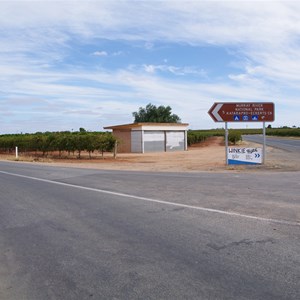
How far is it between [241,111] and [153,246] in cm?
1536

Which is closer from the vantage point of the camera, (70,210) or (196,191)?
(70,210)

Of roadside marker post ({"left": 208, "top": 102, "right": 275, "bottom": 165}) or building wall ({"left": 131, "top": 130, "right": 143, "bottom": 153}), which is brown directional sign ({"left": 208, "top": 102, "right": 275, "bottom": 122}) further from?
building wall ({"left": 131, "top": 130, "right": 143, "bottom": 153})

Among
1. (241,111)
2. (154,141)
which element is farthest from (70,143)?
(241,111)

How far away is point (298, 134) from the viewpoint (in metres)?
102

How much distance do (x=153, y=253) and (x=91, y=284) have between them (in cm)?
128

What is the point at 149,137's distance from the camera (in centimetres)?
3906

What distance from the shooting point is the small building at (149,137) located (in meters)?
38.5

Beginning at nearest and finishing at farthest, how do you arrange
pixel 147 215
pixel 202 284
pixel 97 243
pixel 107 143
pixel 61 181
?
pixel 202 284 < pixel 97 243 < pixel 147 215 < pixel 61 181 < pixel 107 143

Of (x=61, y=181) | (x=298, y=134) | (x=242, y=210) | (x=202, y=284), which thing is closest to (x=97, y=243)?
(x=202, y=284)

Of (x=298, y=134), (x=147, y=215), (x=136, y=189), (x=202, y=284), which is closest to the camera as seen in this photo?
(x=202, y=284)

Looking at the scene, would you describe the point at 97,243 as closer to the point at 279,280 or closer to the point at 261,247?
the point at 261,247

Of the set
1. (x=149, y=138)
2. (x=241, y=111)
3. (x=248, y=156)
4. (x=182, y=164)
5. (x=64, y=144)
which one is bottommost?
(x=182, y=164)

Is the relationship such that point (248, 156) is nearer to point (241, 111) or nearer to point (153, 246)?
point (241, 111)

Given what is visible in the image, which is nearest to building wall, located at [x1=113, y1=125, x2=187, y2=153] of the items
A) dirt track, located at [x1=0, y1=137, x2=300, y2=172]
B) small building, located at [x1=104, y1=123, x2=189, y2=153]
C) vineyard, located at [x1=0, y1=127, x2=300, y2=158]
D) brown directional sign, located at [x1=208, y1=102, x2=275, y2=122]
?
small building, located at [x1=104, y1=123, x2=189, y2=153]
